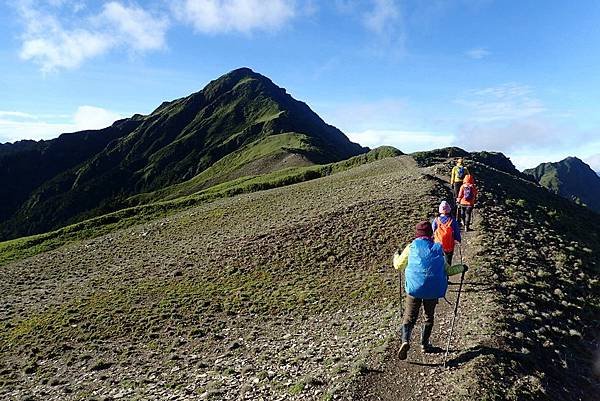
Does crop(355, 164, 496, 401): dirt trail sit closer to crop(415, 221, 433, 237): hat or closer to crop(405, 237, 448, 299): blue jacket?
crop(405, 237, 448, 299): blue jacket

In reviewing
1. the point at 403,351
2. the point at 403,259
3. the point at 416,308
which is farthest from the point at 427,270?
the point at 403,351

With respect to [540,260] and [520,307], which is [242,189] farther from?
[520,307]

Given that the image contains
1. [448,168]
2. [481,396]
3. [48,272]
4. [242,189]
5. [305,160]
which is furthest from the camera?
[305,160]

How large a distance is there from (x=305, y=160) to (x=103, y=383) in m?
94.7

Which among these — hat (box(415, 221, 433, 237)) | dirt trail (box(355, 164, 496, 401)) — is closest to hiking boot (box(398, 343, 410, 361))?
dirt trail (box(355, 164, 496, 401))

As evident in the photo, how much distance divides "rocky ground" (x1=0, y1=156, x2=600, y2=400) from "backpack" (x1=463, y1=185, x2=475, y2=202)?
241 centimetres

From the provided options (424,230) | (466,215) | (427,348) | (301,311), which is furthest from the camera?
(466,215)

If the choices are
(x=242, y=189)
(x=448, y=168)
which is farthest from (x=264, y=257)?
(x=242, y=189)

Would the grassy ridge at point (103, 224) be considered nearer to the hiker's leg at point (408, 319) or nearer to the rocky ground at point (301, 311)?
the rocky ground at point (301, 311)

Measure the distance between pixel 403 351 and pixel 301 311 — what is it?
991cm

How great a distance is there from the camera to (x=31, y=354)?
72.2ft

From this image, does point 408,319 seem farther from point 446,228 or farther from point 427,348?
point 446,228

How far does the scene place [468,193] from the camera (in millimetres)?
27281

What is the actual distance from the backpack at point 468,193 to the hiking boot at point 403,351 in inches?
663
